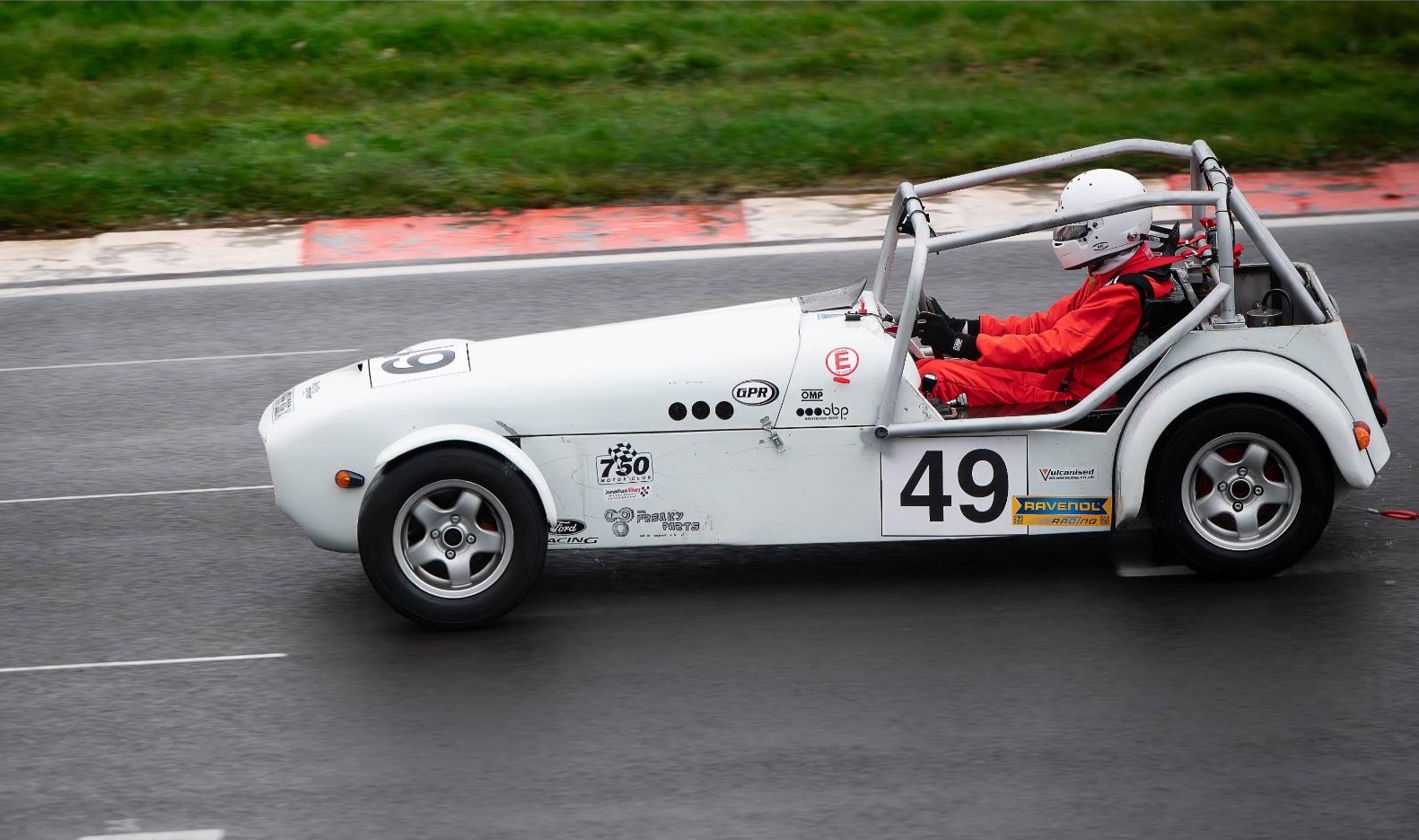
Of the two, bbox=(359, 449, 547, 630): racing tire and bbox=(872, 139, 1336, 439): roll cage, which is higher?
bbox=(872, 139, 1336, 439): roll cage

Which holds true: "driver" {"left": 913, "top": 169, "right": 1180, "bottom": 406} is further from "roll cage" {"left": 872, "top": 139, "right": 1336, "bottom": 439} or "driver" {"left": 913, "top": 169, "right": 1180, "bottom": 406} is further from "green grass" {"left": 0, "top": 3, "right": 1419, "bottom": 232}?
"green grass" {"left": 0, "top": 3, "right": 1419, "bottom": 232}

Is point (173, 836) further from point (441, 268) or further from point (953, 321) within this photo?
point (441, 268)

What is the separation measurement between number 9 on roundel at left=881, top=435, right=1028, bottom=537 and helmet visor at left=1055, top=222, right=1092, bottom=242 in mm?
897

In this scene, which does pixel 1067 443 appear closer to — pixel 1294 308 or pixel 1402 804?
pixel 1294 308

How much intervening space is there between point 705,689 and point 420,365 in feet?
5.69

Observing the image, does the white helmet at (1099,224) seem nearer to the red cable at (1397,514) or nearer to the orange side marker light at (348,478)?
the red cable at (1397,514)

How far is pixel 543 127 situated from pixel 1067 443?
8816 millimetres

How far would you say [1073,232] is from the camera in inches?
259

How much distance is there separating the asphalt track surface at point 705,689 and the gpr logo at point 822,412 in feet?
2.63

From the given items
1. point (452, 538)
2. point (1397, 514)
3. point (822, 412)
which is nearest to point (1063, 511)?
point (822, 412)

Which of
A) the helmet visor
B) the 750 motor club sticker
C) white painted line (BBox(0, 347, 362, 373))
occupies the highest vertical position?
the helmet visor

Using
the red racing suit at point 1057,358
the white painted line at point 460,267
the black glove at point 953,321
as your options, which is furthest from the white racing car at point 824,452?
the white painted line at point 460,267

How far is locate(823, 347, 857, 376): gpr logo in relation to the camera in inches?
245

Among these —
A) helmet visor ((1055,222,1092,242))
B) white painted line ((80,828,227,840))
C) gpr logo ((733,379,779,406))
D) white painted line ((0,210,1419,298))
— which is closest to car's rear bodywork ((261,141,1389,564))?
gpr logo ((733,379,779,406))
